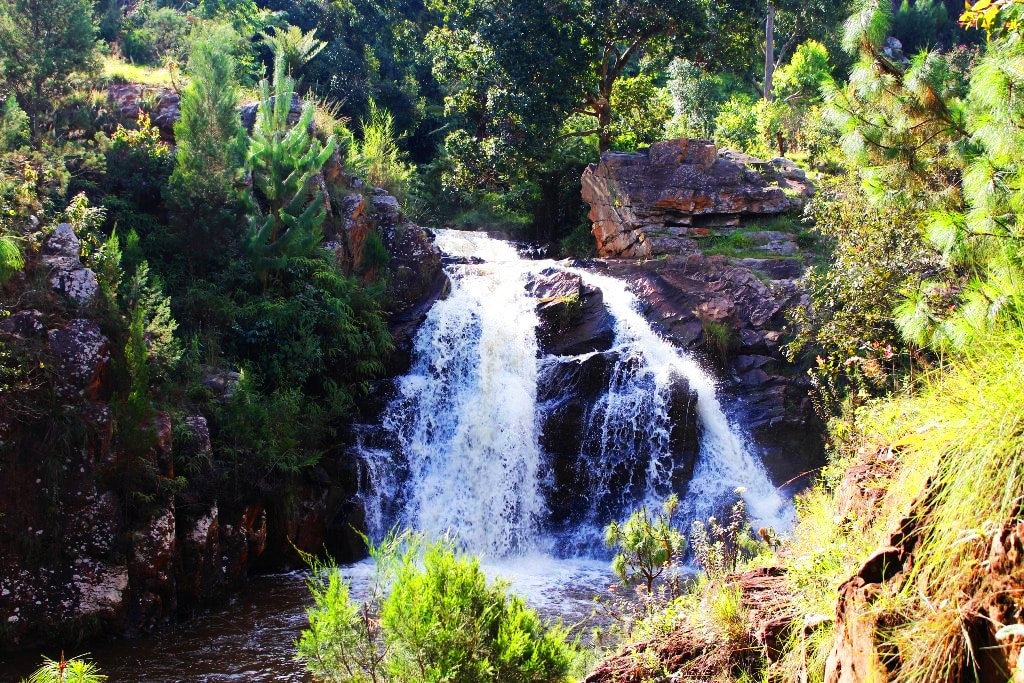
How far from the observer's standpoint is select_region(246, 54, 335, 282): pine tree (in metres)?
14.2

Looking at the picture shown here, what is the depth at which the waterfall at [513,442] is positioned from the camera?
13.3m

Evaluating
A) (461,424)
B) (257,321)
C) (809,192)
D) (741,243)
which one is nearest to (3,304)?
(257,321)

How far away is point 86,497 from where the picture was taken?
9.67m

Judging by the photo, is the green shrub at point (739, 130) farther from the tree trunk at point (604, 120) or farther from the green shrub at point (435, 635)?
the green shrub at point (435, 635)

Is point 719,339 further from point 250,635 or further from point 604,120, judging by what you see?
point 604,120

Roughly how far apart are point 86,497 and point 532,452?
6610 millimetres

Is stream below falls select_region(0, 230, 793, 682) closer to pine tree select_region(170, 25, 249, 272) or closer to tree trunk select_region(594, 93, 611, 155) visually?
pine tree select_region(170, 25, 249, 272)

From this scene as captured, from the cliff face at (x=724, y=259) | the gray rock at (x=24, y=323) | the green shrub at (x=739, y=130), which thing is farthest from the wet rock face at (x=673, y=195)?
the gray rock at (x=24, y=323)

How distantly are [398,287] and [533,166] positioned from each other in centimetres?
713

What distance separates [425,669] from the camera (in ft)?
16.8

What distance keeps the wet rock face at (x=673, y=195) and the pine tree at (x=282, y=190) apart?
6.71 m

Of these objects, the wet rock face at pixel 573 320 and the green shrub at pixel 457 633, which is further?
the wet rock face at pixel 573 320

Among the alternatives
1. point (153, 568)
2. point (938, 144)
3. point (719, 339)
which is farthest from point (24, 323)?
point (719, 339)

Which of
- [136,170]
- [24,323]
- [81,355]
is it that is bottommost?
[81,355]
